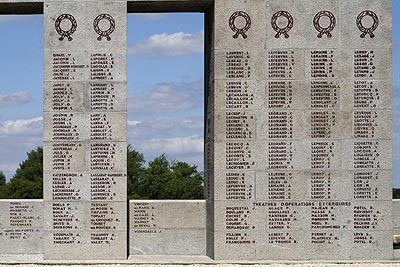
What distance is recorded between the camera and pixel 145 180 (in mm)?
53781

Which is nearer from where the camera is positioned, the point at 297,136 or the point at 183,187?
the point at 297,136

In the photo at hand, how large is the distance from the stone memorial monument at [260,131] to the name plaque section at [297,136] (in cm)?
2

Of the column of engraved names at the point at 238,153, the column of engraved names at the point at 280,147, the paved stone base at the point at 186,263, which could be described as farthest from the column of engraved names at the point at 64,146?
the column of engraved names at the point at 280,147

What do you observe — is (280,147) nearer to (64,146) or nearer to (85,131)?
(85,131)

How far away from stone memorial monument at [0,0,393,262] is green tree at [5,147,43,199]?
1227 inches

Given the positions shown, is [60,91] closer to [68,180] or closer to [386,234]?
Answer: [68,180]

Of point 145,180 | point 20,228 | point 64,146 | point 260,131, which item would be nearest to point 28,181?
point 145,180

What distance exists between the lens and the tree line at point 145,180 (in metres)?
50.4

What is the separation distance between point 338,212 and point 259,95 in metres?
3.16

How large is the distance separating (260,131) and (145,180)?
35271 millimetres

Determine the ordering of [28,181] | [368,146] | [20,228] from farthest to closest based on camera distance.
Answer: [28,181] < [20,228] < [368,146]

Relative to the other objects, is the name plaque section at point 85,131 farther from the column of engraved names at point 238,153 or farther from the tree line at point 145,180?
the tree line at point 145,180

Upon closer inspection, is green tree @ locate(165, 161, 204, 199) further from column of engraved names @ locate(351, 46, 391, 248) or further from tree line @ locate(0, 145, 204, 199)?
column of engraved names @ locate(351, 46, 391, 248)

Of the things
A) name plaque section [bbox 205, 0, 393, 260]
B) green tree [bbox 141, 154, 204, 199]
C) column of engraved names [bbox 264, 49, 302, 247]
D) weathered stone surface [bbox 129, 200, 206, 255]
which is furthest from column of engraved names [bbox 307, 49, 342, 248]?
green tree [bbox 141, 154, 204, 199]
